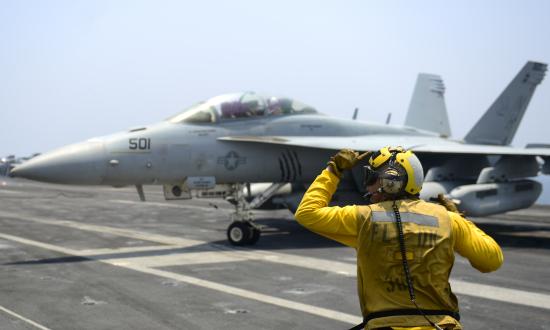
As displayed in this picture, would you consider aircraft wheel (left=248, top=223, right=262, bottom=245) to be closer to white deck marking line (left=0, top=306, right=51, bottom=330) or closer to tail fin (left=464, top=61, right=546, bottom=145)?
white deck marking line (left=0, top=306, right=51, bottom=330)

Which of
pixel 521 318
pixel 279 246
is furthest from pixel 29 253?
pixel 521 318

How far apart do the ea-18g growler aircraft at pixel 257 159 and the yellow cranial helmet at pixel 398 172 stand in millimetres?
9593

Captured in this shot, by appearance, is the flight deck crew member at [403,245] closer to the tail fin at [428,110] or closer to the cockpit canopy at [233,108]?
the cockpit canopy at [233,108]

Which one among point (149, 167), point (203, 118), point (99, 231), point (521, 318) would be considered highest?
point (203, 118)

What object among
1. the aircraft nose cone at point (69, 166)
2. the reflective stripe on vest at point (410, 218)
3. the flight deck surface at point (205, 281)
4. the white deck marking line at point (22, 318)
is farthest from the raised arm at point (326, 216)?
the aircraft nose cone at point (69, 166)

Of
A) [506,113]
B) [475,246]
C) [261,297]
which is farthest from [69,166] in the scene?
[506,113]

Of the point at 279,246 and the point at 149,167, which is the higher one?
the point at 149,167

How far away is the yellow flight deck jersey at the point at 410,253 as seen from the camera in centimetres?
311

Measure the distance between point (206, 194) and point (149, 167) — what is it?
180 centimetres

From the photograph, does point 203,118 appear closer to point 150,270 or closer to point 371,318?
point 150,270

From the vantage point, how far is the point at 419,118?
25828 millimetres

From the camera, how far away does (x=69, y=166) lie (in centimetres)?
1193

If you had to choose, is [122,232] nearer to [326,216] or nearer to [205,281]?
[205,281]

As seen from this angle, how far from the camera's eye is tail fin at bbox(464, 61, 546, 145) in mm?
19844
